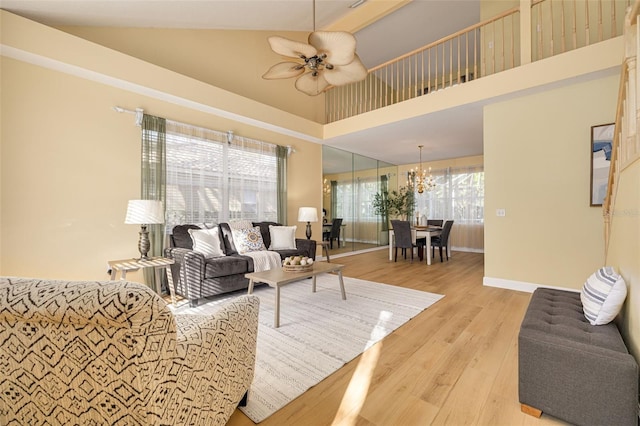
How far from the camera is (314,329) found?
256 cm

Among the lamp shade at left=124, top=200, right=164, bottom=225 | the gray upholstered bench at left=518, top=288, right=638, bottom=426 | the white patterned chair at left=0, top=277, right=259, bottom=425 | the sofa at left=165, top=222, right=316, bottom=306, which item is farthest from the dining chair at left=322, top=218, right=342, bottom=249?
the white patterned chair at left=0, top=277, right=259, bottom=425

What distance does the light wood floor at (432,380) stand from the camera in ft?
4.85

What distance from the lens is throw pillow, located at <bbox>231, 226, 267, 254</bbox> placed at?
4.12 meters

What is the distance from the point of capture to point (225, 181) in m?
4.64

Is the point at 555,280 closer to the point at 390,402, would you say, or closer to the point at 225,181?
the point at 390,402

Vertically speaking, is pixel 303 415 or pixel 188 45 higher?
pixel 188 45

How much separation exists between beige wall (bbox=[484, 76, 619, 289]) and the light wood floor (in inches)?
43.0

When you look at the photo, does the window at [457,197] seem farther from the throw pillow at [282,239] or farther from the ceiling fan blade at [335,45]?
the ceiling fan blade at [335,45]

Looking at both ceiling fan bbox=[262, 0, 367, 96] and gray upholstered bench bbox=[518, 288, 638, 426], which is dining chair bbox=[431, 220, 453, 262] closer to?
ceiling fan bbox=[262, 0, 367, 96]

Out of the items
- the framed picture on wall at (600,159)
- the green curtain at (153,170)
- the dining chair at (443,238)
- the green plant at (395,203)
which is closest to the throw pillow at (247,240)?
the green curtain at (153,170)

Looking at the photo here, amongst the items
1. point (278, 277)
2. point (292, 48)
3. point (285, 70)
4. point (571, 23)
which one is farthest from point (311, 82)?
point (571, 23)

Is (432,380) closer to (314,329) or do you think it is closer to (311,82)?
(314,329)

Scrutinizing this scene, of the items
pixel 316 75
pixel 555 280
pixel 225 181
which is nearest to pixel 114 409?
pixel 316 75

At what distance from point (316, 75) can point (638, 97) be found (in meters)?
2.58
